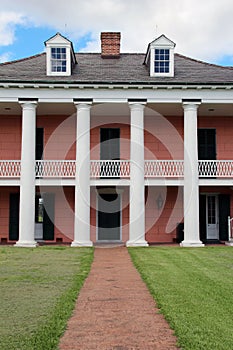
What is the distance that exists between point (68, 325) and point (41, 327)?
0.44 meters

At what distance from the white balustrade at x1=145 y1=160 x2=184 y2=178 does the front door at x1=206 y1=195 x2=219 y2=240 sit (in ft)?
8.03

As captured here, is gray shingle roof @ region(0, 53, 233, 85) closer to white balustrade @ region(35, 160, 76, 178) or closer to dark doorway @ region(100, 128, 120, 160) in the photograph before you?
dark doorway @ region(100, 128, 120, 160)

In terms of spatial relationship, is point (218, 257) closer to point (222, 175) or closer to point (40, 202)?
point (222, 175)

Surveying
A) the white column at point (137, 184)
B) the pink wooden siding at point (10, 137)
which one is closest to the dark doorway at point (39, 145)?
the pink wooden siding at point (10, 137)

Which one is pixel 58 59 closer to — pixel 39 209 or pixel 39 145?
pixel 39 145

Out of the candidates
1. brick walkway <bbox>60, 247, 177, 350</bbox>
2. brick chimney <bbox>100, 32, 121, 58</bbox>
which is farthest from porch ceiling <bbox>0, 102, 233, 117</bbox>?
brick walkway <bbox>60, 247, 177, 350</bbox>

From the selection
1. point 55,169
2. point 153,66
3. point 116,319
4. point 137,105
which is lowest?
point 116,319

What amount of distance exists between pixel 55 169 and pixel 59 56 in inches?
196

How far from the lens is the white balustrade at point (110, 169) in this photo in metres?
20.2

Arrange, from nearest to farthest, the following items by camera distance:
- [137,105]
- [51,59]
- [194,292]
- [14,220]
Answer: [194,292]
[137,105]
[51,59]
[14,220]

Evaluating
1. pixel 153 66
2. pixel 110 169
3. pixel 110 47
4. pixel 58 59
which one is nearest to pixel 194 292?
pixel 110 169

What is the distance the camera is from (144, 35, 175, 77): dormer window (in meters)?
20.0

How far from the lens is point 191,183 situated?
19016 mm

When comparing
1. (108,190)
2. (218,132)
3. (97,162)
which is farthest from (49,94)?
(218,132)
